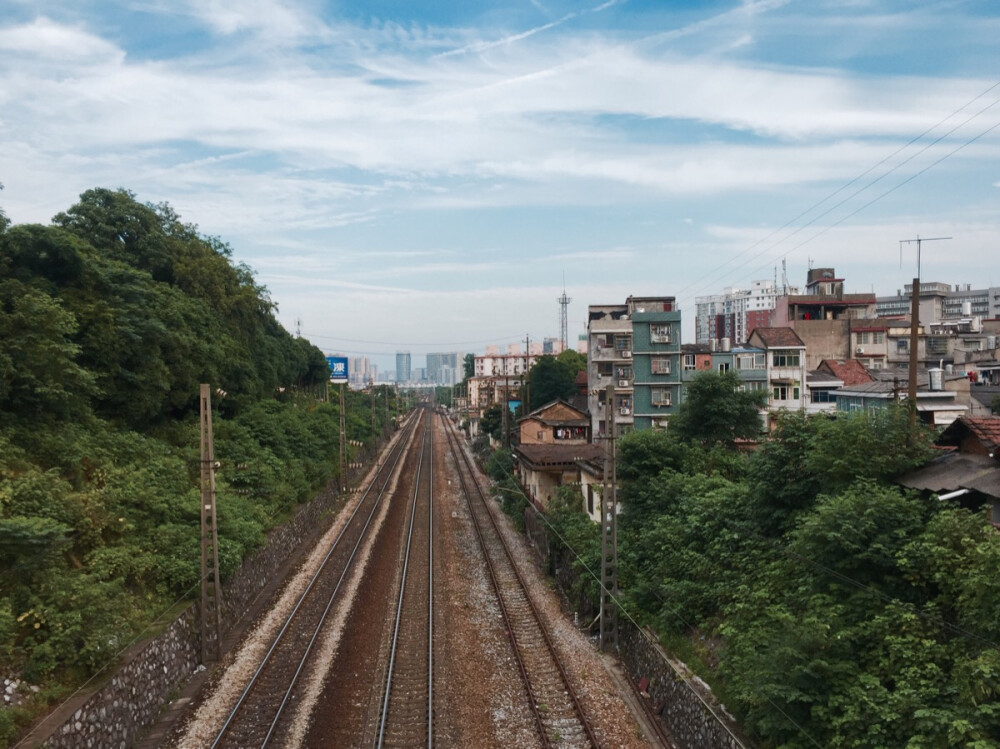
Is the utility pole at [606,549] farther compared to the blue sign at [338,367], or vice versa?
the blue sign at [338,367]

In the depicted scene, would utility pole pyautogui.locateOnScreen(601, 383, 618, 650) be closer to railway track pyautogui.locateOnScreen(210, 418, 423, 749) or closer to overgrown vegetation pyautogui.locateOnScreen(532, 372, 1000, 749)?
overgrown vegetation pyautogui.locateOnScreen(532, 372, 1000, 749)

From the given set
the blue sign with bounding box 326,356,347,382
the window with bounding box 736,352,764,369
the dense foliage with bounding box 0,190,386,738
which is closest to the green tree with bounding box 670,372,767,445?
the window with bounding box 736,352,764,369

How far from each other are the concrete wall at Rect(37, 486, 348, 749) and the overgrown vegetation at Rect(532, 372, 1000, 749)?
9.57 m

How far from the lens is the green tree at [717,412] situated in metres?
25.4

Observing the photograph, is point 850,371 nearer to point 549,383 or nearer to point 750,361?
point 750,361

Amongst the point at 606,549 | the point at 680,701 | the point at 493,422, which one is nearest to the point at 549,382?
the point at 493,422

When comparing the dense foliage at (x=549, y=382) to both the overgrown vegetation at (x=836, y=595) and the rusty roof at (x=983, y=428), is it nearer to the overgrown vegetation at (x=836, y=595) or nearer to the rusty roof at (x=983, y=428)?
the overgrown vegetation at (x=836, y=595)

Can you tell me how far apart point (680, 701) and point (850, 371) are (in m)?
34.4

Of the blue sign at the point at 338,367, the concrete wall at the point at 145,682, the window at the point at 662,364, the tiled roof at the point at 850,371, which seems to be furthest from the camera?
the blue sign at the point at 338,367

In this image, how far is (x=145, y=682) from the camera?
13008 millimetres

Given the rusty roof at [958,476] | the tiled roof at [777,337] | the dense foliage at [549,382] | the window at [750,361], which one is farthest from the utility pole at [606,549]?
the dense foliage at [549,382]

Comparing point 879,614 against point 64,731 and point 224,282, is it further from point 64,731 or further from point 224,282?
point 224,282

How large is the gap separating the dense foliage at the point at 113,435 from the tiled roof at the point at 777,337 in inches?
1002

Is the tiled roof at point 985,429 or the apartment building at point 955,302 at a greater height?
the apartment building at point 955,302
